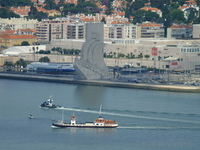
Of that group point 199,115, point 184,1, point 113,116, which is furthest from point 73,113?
point 184,1

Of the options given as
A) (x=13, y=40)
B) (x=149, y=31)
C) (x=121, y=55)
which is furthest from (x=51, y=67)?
(x=149, y=31)

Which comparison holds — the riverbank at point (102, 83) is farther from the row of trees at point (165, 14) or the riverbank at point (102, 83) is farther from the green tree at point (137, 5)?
the green tree at point (137, 5)

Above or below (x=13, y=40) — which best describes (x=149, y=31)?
above

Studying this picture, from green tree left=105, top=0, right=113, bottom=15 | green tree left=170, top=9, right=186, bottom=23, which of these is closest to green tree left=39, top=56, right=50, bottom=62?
green tree left=170, top=9, right=186, bottom=23

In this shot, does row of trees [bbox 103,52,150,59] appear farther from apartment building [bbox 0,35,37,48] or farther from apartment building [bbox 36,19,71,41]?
apartment building [bbox 36,19,71,41]

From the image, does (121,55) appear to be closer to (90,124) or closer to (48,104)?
(48,104)
